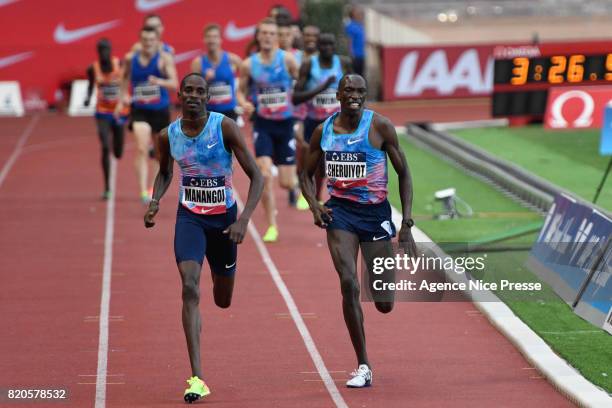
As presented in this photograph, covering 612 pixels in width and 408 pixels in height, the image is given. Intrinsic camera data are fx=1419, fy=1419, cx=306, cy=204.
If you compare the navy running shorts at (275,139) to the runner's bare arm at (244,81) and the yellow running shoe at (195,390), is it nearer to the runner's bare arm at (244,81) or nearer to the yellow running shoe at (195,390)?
the runner's bare arm at (244,81)

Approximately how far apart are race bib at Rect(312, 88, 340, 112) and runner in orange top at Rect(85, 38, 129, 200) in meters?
3.32

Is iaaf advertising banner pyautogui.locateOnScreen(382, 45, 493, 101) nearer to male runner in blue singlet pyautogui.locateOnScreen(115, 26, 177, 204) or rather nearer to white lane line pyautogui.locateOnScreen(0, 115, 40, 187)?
white lane line pyautogui.locateOnScreen(0, 115, 40, 187)

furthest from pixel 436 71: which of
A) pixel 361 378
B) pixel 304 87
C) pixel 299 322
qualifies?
pixel 361 378

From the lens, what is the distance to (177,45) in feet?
107

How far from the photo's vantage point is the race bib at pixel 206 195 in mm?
9031

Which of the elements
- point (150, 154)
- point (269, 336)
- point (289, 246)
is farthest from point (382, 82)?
point (269, 336)

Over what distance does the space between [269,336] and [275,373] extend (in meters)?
1.20

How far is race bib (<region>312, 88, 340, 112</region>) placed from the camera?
15906 mm

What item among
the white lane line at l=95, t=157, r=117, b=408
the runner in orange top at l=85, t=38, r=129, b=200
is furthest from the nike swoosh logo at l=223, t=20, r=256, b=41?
the runner in orange top at l=85, t=38, r=129, b=200

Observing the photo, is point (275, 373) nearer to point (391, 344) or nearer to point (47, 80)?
point (391, 344)

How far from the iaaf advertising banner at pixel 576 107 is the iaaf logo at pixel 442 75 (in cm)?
1335

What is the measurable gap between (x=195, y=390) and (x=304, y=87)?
732cm

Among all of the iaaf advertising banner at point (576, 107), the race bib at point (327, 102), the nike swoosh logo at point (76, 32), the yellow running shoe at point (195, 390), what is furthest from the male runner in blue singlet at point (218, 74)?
the nike swoosh logo at point (76, 32)

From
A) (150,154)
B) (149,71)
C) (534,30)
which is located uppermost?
(149,71)
